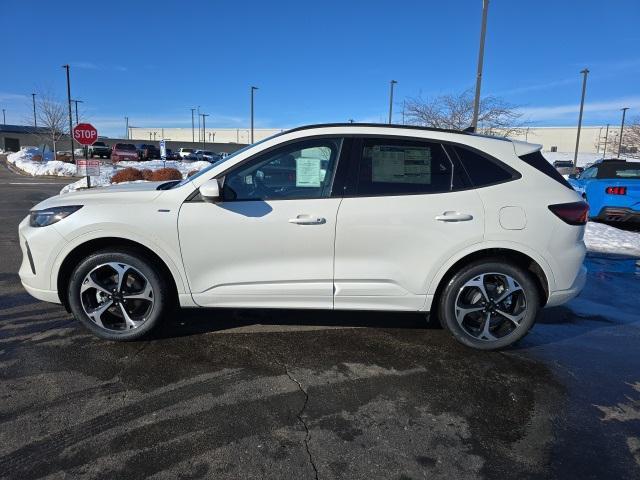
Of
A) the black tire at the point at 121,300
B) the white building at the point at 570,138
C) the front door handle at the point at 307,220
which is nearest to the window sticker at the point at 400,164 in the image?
the front door handle at the point at 307,220

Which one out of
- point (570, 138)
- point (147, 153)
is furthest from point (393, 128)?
point (570, 138)

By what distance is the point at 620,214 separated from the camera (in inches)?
390

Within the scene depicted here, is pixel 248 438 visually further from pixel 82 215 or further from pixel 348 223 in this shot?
pixel 82 215

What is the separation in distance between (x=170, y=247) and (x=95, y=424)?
4.60 feet

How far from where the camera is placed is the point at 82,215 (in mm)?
3695

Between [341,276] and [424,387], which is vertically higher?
[341,276]

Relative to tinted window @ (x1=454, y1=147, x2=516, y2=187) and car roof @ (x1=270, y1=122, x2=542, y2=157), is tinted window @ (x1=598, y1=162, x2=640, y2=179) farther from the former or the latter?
tinted window @ (x1=454, y1=147, x2=516, y2=187)

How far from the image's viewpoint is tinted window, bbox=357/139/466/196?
3.74 m

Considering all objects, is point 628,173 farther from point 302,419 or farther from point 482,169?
point 302,419

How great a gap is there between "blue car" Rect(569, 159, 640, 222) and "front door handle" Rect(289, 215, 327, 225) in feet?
28.9

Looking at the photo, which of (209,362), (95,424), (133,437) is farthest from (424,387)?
(95,424)

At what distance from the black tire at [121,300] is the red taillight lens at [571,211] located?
3.21 meters

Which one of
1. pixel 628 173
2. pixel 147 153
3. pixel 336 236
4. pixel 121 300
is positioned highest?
pixel 147 153

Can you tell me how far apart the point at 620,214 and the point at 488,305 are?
7964 millimetres
